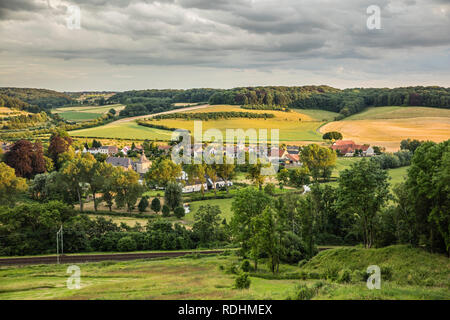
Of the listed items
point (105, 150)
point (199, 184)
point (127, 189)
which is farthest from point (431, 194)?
point (105, 150)

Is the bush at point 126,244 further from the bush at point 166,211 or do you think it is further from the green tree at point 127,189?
the green tree at point 127,189

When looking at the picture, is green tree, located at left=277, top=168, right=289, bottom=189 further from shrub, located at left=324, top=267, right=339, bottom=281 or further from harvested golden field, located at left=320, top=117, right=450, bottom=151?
shrub, located at left=324, top=267, right=339, bottom=281

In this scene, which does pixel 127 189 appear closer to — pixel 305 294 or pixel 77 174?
pixel 77 174

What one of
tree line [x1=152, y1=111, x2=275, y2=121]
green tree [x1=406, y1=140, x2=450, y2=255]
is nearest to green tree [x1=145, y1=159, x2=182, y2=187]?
green tree [x1=406, y1=140, x2=450, y2=255]

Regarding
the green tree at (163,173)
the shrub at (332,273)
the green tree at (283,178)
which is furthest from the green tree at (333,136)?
the shrub at (332,273)
